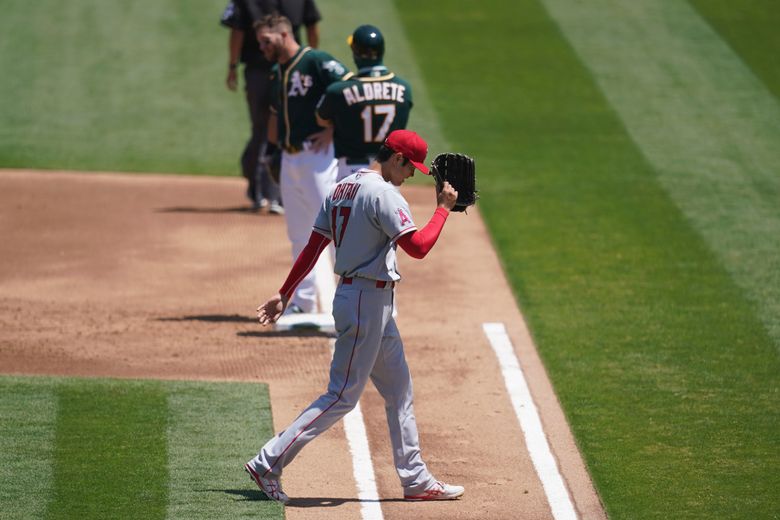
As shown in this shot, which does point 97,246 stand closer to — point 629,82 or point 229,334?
point 229,334

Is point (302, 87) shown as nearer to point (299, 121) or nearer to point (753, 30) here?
point (299, 121)

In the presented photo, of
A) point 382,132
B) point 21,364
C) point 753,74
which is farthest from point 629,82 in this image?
point 21,364

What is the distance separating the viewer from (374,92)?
9000 millimetres

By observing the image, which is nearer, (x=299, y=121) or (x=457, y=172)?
(x=457, y=172)

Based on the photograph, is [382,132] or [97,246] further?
[97,246]

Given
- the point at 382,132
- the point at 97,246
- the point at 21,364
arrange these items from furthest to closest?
1. the point at 97,246
2. the point at 382,132
3. the point at 21,364

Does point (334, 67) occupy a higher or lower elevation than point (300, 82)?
higher

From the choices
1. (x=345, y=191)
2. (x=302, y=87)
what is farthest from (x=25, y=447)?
(x=302, y=87)

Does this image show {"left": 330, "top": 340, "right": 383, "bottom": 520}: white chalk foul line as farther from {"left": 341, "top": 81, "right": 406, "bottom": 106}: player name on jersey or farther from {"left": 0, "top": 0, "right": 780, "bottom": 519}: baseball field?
{"left": 341, "top": 81, "right": 406, "bottom": 106}: player name on jersey

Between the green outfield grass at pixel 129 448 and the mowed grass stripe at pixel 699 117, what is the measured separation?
4.24 metres

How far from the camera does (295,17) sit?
12.0m

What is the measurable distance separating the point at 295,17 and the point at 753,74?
21.3 feet

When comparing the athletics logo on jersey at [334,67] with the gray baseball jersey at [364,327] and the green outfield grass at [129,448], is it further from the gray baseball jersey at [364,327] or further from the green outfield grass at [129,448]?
the gray baseball jersey at [364,327]

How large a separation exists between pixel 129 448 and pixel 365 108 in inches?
124
